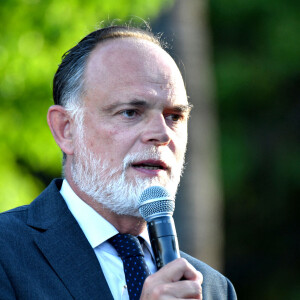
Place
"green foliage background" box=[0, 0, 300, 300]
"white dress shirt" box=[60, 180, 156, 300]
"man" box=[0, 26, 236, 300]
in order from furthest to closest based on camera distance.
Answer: "green foliage background" box=[0, 0, 300, 300] → "white dress shirt" box=[60, 180, 156, 300] → "man" box=[0, 26, 236, 300]

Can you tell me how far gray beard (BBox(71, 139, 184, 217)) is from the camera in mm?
3486

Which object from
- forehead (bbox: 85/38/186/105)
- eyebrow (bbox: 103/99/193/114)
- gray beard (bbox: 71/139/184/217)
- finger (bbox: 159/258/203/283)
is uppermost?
forehead (bbox: 85/38/186/105)

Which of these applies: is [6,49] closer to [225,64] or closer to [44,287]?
[44,287]

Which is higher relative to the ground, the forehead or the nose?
the forehead

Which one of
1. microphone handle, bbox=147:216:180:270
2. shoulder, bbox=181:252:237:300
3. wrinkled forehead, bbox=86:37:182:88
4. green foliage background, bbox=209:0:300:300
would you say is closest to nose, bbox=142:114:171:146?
wrinkled forehead, bbox=86:37:182:88

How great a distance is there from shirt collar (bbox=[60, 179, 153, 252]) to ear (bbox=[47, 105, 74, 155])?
242 mm

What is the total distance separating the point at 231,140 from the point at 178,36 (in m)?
5.72

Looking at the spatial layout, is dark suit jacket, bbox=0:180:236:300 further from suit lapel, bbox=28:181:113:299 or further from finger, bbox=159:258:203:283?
finger, bbox=159:258:203:283

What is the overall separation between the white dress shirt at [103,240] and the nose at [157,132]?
0.47 m

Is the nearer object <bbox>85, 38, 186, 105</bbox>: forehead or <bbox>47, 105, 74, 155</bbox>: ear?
<bbox>85, 38, 186, 105</bbox>: forehead

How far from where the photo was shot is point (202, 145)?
832 cm

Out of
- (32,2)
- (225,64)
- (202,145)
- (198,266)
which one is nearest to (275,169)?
(225,64)

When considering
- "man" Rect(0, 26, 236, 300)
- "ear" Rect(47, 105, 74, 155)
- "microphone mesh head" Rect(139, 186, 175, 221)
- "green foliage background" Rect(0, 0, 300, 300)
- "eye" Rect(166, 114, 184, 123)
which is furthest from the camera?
"green foliage background" Rect(0, 0, 300, 300)

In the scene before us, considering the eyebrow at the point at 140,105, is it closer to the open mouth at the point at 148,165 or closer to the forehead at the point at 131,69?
the forehead at the point at 131,69
